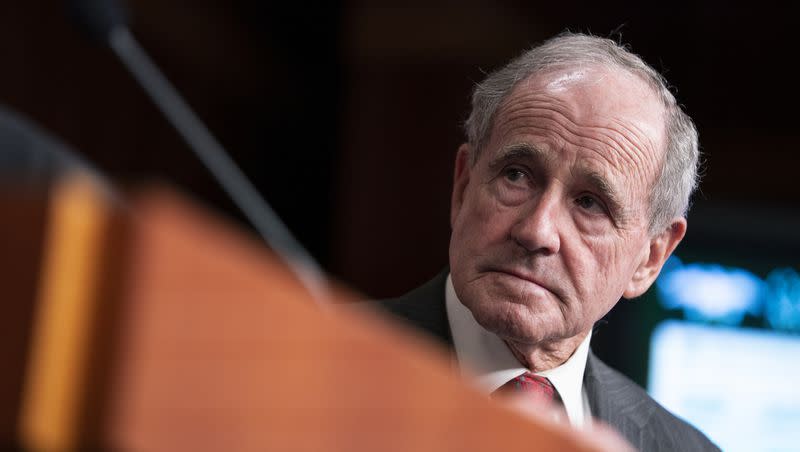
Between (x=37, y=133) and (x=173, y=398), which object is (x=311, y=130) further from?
(x=173, y=398)

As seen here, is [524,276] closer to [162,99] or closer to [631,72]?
[631,72]

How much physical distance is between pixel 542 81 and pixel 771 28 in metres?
2.72

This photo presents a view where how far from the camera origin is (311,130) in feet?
18.5

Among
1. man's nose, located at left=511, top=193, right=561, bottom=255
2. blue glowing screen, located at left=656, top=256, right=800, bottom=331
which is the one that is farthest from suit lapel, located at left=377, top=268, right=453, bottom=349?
blue glowing screen, located at left=656, top=256, right=800, bottom=331

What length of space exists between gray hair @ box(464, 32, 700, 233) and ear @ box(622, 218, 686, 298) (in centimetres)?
2

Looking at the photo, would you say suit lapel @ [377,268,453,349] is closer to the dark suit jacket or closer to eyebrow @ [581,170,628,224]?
the dark suit jacket

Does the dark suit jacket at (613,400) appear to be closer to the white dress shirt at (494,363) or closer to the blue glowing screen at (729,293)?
the white dress shirt at (494,363)

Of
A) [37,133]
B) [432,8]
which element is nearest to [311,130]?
[432,8]

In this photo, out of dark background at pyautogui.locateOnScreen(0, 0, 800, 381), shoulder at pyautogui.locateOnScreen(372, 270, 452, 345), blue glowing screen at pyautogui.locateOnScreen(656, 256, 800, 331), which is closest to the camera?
shoulder at pyautogui.locateOnScreen(372, 270, 452, 345)

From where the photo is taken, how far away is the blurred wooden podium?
19.8 inches

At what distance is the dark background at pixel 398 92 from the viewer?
396cm

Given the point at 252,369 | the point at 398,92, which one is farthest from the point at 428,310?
the point at 398,92

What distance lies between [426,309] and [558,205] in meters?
0.27

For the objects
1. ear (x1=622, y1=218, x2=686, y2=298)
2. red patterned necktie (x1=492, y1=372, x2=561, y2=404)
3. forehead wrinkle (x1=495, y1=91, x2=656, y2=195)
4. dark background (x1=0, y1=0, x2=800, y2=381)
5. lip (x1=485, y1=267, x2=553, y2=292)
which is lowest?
red patterned necktie (x1=492, y1=372, x2=561, y2=404)
